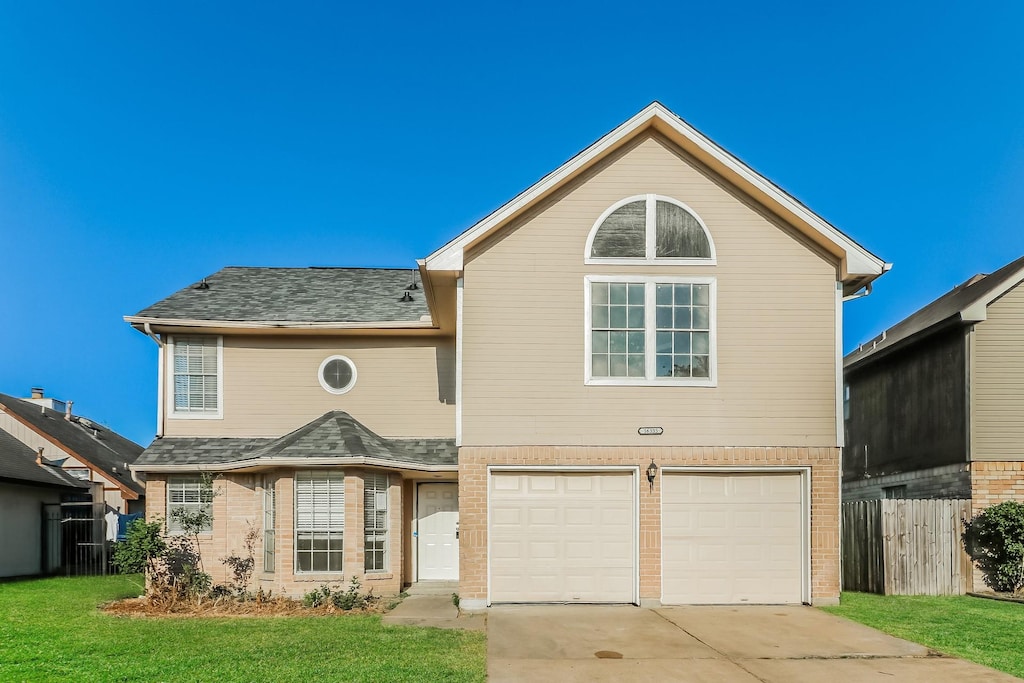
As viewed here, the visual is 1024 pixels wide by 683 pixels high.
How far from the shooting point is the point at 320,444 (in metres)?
15.0

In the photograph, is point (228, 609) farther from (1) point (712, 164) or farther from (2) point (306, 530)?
(1) point (712, 164)

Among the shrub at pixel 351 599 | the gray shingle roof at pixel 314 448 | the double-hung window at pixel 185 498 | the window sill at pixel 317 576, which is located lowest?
the shrub at pixel 351 599

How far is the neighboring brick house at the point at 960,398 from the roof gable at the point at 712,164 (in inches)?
161

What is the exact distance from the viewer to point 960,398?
53.7 ft

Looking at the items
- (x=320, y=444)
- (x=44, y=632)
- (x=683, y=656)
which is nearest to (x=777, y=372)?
(x=683, y=656)

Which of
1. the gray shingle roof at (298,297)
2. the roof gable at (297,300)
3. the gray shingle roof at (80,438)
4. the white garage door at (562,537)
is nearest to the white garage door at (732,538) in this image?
the white garage door at (562,537)

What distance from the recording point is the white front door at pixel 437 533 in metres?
16.7

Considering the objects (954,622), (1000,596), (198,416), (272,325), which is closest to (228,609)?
(198,416)

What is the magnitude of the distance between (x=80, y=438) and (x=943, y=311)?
25806 millimetres

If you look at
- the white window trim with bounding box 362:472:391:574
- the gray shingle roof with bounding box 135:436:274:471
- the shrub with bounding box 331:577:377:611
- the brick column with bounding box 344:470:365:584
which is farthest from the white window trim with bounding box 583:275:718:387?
the gray shingle roof with bounding box 135:436:274:471

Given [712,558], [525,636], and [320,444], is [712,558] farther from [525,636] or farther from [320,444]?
[320,444]

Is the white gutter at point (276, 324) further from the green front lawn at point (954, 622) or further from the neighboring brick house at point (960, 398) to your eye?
the neighboring brick house at point (960, 398)

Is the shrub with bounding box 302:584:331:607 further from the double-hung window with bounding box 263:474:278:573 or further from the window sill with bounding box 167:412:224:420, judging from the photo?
the window sill with bounding box 167:412:224:420

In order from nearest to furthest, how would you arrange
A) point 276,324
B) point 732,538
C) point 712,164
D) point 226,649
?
point 226,649 → point 732,538 → point 712,164 → point 276,324
